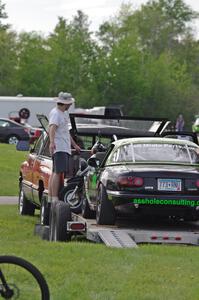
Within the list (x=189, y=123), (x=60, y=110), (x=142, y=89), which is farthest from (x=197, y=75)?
(x=60, y=110)

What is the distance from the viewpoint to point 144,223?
12750 mm

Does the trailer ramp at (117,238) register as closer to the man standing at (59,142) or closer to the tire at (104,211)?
the tire at (104,211)

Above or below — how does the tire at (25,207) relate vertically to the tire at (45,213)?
below

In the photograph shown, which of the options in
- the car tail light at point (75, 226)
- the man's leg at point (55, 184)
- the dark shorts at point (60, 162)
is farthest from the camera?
the dark shorts at point (60, 162)

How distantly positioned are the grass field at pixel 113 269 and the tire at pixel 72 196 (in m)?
1.94

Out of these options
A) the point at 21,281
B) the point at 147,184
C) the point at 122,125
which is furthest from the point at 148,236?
the point at 21,281

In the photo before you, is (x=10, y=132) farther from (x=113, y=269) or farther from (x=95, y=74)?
(x=113, y=269)

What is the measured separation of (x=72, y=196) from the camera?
13797 mm

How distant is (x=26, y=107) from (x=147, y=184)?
145ft

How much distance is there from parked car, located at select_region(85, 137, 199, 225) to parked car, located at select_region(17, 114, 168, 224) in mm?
1442

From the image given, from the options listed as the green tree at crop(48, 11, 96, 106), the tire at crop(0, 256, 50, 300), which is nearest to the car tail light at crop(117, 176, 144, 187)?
the tire at crop(0, 256, 50, 300)

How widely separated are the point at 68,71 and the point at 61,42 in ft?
10.9

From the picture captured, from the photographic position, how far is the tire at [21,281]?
22.8ft

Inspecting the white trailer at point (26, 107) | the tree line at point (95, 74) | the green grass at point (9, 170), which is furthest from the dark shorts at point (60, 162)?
the tree line at point (95, 74)
